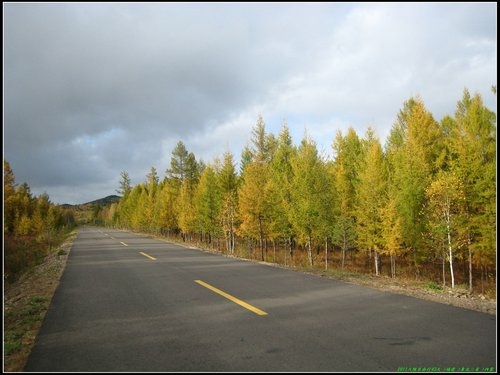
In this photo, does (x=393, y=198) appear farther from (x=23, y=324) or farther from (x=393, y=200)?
(x=23, y=324)

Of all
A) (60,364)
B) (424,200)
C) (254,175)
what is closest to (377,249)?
(424,200)

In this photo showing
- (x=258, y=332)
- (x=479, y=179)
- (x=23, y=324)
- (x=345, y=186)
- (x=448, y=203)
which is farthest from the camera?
(x=345, y=186)

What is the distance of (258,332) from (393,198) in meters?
19.9

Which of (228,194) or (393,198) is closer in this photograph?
(393,198)

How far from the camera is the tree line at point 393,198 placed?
1952 centimetres

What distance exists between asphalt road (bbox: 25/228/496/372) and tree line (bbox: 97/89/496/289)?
10020mm

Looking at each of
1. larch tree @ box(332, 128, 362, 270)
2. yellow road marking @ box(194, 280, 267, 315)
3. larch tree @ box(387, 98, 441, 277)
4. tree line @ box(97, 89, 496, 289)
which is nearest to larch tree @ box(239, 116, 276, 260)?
tree line @ box(97, 89, 496, 289)

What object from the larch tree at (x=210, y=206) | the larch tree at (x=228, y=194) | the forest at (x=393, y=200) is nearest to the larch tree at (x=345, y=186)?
the forest at (x=393, y=200)

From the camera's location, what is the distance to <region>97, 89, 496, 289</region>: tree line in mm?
19516

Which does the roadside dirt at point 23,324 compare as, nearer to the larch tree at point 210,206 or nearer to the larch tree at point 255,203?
the larch tree at point 255,203

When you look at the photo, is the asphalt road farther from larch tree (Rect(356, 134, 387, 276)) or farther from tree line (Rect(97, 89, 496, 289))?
larch tree (Rect(356, 134, 387, 276))

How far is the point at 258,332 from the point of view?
5.68m

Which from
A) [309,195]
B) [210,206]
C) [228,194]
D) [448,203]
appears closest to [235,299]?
[448,203]

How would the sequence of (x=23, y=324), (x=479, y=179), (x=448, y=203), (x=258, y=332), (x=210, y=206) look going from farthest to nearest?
(x=210, y=206) < (x=479, y=179) < (x=448, y=203) < (x=23, y=324) < (x=258, y=332)
